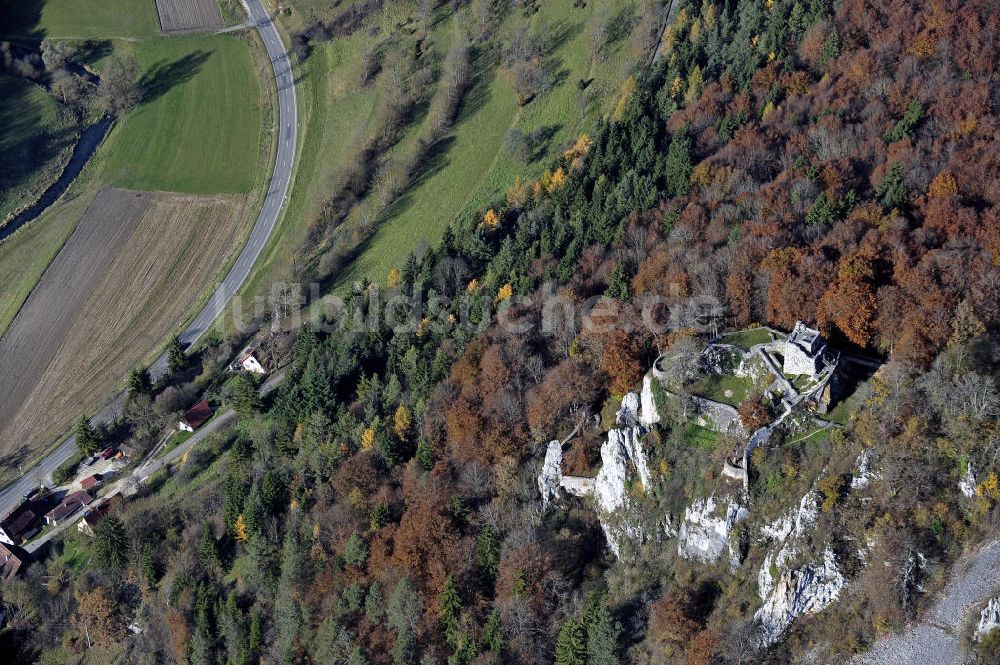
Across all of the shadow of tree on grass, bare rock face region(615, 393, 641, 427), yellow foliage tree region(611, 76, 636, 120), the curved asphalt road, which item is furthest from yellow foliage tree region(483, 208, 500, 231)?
the shadow of tree on grass

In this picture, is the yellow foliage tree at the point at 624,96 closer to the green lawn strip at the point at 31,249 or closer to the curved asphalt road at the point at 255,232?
the curved asphalt road at the point at 255,232

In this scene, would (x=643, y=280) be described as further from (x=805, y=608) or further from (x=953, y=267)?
(x=805, y=608)

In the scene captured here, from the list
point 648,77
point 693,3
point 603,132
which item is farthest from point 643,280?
point 693,3

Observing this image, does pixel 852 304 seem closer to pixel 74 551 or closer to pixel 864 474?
pixel 864 474

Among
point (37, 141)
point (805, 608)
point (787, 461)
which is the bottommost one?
point (805, 608)

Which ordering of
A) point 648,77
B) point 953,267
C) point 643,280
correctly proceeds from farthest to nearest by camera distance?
1. point 648,77
2. point 643,280
3. point 953,267

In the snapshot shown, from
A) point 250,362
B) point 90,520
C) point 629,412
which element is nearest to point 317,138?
point 250,362

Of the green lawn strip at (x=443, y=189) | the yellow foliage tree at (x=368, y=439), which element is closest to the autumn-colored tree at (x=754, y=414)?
the yellow foliage tree at (x=368, y=439)
